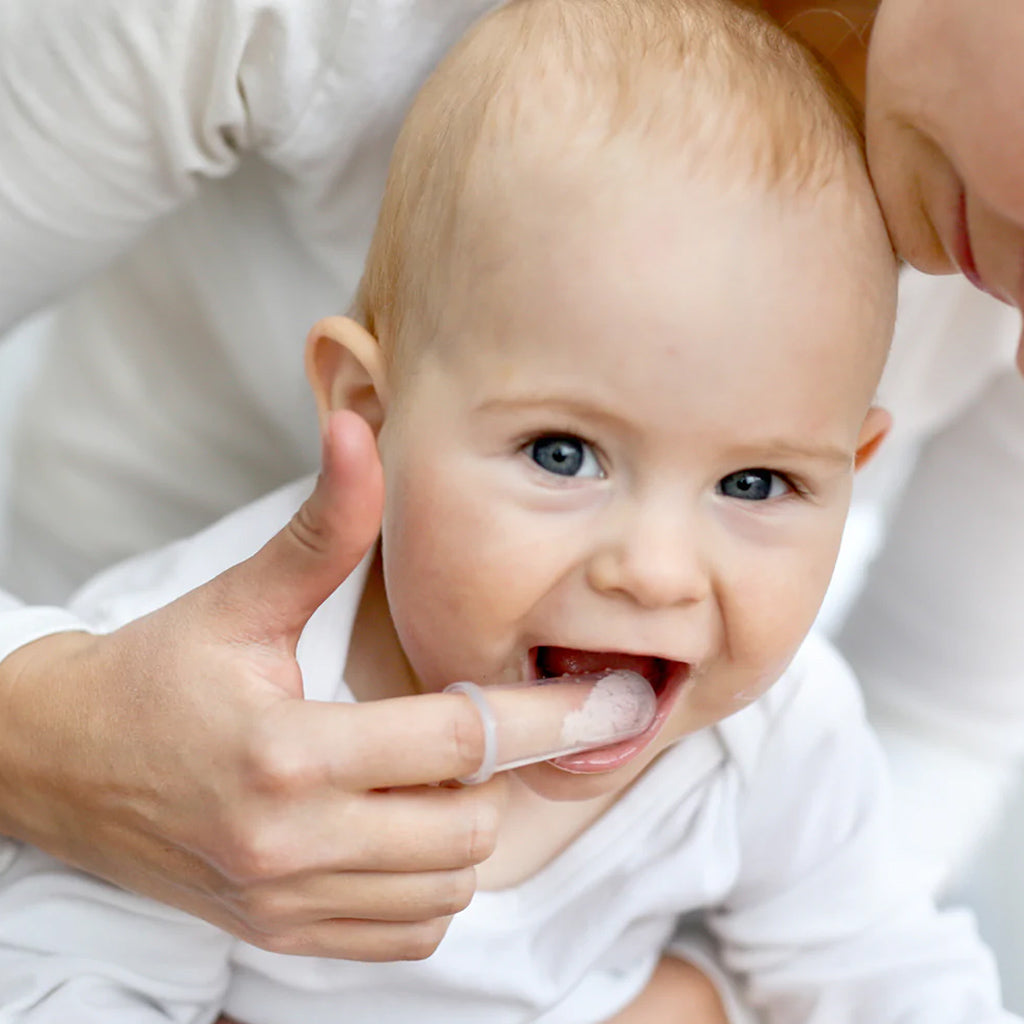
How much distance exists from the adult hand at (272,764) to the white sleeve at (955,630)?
2.49 feet

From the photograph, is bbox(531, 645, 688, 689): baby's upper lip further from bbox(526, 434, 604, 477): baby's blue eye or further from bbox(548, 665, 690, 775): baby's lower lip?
bbox(526, 434, 604, 477): baby's blue eye

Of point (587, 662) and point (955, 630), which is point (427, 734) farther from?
point (955, 630)

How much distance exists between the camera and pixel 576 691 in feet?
2.44

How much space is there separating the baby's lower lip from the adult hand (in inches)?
2.3

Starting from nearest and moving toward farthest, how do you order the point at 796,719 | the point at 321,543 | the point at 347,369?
the point at 321,543 < the point at 347,369 < the point at 796,719

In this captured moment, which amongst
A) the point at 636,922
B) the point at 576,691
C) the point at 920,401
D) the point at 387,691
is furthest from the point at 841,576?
the point at 576,691

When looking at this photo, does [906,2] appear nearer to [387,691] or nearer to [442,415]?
[442,415]

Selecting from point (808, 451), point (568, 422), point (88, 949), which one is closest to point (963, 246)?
point (808, 451)

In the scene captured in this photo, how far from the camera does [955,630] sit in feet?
4.68

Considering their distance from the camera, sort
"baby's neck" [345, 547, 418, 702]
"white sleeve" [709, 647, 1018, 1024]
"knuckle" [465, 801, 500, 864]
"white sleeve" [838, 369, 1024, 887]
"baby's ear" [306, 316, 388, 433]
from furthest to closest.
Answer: "white sleeve" [838, 369, 1024, 887] < "white sleeve" [709, 647, 1018, 1024] < "baby's neck" [345, 547, 418, 702] < "baby's ear" [306, 316, 388, 433] < "knuckle" [465, 801, 500, 864]

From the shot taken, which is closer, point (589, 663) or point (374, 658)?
point (589, 663)

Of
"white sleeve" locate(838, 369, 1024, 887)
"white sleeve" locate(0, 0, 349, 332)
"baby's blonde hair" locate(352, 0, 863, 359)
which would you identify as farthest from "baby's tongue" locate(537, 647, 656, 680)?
"white sleeve" locate(838, 369, 1024, 887)

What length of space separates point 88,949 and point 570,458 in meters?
0.45

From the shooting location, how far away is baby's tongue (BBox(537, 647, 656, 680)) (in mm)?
805
